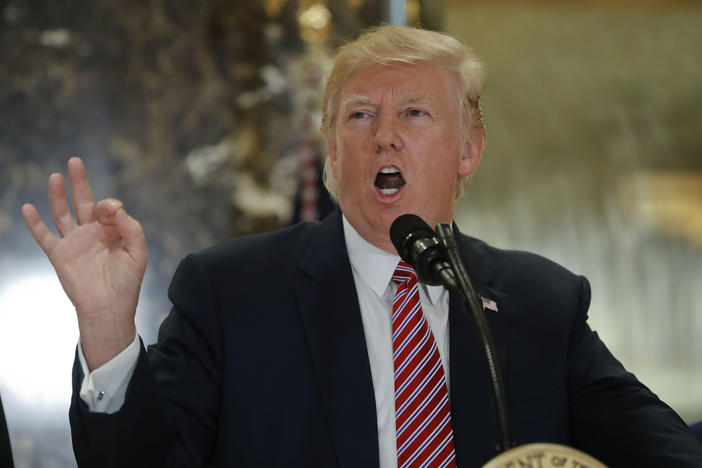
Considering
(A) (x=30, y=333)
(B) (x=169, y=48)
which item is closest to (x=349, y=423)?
(A) (x=30, y=333)

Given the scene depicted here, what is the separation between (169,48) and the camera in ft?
12.2

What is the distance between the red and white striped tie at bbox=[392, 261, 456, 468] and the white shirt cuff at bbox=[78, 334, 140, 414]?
533 millimetres

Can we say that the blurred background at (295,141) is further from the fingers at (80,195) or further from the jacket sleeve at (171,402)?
the fingers at (80,195)

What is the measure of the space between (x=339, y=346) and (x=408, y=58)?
670 mm

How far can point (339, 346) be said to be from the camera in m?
1.71

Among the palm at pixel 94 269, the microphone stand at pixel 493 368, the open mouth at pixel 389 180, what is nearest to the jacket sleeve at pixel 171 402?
the palm at pixel 94 269

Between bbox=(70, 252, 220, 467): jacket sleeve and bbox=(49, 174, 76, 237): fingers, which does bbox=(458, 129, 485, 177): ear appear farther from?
bbox=(49, 174, 76, 237): fingers

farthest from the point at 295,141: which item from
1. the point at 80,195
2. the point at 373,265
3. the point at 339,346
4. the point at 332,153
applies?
the point at 80,195

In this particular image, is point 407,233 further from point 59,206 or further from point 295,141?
point 295,141

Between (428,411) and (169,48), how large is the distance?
255 centimetres

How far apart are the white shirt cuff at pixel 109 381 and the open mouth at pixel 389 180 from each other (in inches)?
26.9

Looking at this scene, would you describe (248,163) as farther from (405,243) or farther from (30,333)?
(405,243)

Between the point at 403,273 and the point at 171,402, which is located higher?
the point at 403,273

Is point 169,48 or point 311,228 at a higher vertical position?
point 169,48
